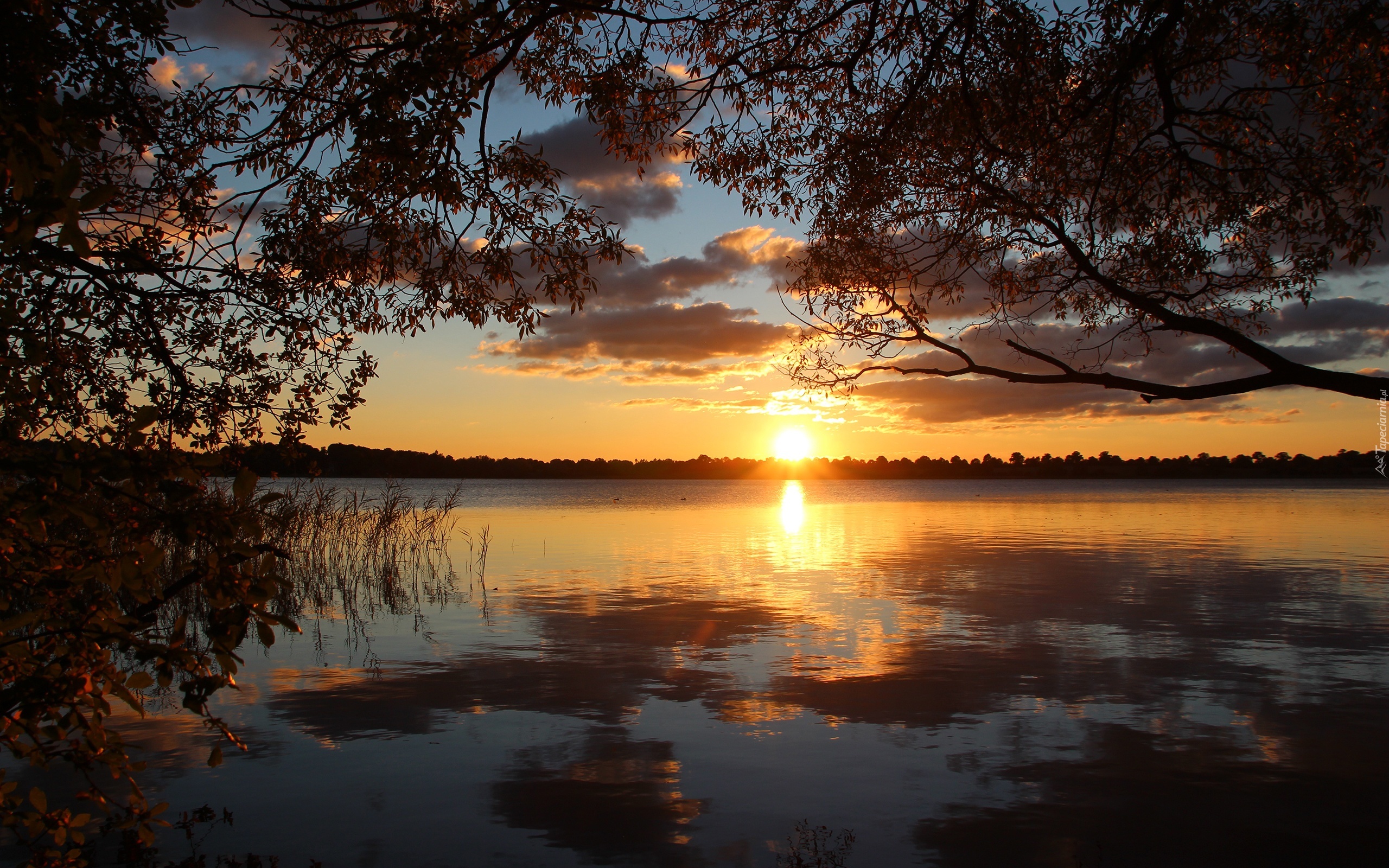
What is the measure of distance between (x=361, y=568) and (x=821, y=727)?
1843cm

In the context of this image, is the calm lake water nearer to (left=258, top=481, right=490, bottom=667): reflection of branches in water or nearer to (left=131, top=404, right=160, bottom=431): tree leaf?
(left=258, top=481, right=490, bottom=667): reflection of branches in water

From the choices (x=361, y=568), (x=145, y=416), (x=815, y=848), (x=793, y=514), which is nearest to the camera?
(x=145, y=416)

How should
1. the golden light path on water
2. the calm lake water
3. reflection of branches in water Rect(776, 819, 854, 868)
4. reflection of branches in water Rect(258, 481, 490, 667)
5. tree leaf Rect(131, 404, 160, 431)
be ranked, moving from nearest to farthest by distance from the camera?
1. tree leaf Rect(131, 404, 160, 431)
2. reflection of branches in water Rect(776, 819, 854, 868)
3. the calm lake water
4. reflection of branches in water Rect(258, 481, 490, 667)
5. the golden light path on water

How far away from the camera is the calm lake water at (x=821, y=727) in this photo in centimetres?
711

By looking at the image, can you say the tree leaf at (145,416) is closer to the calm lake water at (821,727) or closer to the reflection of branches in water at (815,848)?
the calm lake water at (821,727)

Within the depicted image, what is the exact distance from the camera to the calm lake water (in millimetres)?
7113

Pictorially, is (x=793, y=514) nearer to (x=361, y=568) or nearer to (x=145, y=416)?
(x=361, y=568)

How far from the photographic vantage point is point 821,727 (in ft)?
32.5

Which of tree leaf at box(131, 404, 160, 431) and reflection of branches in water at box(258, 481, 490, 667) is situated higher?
tree leaf at box(131, 404, 160, 431)

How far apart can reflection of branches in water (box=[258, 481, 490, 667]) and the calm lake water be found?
1.40 feet

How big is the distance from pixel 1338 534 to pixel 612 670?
121 ft

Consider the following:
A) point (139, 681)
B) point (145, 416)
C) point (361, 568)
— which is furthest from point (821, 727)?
point (361, 568)

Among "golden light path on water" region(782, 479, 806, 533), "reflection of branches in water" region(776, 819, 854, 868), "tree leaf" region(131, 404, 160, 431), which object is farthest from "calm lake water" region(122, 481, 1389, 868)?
"golden light path on water" region(782, 479, 806, 533)

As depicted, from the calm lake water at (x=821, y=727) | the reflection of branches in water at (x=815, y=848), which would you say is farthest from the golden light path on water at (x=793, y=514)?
the reflection of branches in water at (x=815, y=848)
